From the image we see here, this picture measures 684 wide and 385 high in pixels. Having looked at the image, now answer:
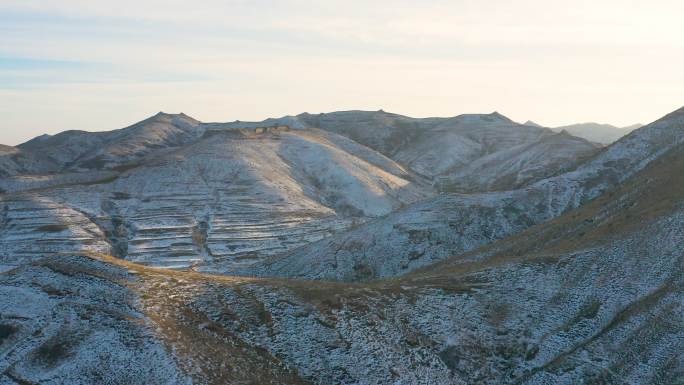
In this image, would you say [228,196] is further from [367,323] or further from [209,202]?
[367,323]

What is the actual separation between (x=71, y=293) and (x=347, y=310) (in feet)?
66.1

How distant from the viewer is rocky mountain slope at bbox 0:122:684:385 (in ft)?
123

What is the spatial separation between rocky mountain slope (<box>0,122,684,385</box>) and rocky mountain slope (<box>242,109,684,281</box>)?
24.9m

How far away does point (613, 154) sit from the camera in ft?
334

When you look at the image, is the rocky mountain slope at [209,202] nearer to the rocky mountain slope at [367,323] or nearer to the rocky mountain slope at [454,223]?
the rocky mountain slope at [454,223]

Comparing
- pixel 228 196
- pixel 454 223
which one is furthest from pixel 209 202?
pixel 454 223

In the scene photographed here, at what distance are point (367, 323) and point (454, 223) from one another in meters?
45.5

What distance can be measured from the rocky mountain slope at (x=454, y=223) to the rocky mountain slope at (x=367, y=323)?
24.9m

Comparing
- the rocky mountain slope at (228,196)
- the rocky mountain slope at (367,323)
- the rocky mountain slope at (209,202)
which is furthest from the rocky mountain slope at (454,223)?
the rocky mountain slope at (367,323)

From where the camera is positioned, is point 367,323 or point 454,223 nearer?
point 367,323

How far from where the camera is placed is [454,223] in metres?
87.3

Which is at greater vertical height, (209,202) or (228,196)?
(228,196)

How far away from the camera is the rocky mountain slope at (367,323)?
3747 centimetres

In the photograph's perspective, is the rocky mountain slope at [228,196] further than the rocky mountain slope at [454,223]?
Yes
